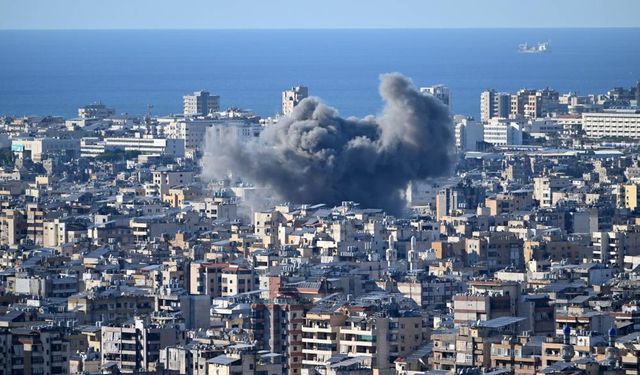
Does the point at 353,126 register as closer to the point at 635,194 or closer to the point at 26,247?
the point at 635,194

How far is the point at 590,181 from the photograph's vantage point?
81.2 m

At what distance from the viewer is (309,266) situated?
52750 millimetres

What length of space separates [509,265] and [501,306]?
13.5 meters

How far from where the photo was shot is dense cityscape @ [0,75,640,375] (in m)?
39.6

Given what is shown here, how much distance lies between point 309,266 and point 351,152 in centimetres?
2131

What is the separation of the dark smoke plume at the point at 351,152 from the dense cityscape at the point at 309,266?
0.47 meters

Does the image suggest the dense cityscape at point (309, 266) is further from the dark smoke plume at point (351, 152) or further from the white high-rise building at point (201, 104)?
the white high-rise building at point (201, 104)

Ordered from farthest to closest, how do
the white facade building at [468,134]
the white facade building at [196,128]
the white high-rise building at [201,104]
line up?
the white high-rise building at [201,104]
the white facade building at [468,134]
the white facade building at [196,128]

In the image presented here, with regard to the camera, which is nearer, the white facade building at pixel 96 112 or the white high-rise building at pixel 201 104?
the white facade building at pixel 96 112

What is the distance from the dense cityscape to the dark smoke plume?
18.7 inches

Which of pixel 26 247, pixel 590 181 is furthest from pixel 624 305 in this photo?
pixel 590 181

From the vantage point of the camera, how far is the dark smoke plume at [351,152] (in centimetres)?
7269

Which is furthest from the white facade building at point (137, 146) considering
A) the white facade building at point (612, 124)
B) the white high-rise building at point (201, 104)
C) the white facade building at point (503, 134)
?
the white high-rise building at point (201, 104)

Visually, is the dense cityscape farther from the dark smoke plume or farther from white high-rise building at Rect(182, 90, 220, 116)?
white high-rise building at Rect(182, 90, 220, 116)
